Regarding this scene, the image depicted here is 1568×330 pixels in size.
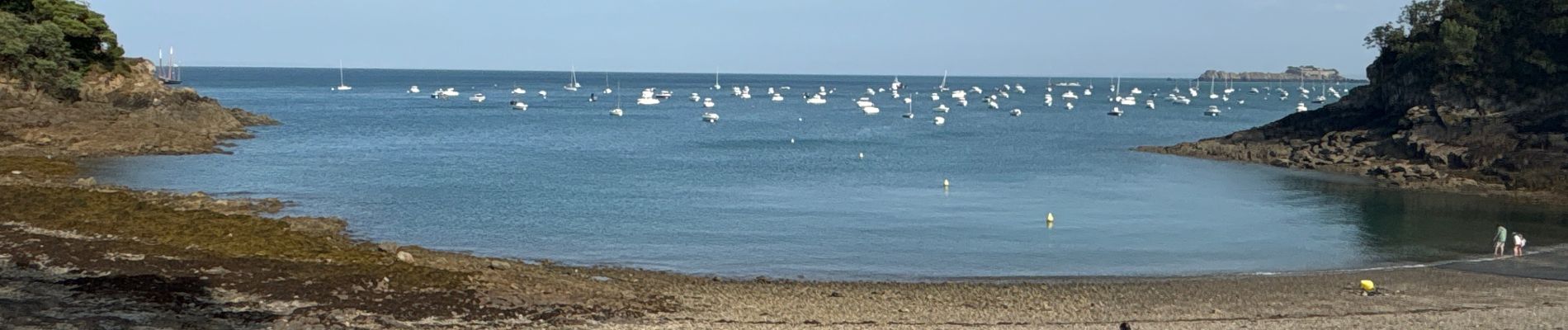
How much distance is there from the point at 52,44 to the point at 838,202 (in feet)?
A: 142

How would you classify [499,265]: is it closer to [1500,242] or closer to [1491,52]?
[1500,242]

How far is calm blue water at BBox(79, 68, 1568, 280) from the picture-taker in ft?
116

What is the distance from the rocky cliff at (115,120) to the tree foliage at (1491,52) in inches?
2319

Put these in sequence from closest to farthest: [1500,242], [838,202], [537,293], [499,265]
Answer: [537,293] < [499,265] < [1500,242] < [838,202]

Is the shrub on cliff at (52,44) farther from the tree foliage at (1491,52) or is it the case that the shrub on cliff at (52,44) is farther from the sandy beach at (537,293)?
the tree foliage at (1491,52)

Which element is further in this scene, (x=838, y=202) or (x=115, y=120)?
(x=115, y=120)

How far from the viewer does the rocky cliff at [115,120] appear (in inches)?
2222

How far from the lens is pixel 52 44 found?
220ft

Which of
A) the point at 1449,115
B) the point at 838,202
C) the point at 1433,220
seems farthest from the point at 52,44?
the point at 1449,115

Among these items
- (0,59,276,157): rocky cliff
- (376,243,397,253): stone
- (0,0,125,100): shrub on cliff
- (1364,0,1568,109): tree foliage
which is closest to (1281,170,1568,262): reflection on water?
(1364,0,1568,109): tree foliage

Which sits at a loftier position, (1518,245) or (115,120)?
(115,120)

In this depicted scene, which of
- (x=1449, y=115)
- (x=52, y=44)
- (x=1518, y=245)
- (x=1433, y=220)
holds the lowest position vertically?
(x=1433, y=220)

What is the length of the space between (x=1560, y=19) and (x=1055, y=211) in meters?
33.3

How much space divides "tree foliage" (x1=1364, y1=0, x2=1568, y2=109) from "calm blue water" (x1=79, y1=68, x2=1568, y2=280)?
10528 millimetres
